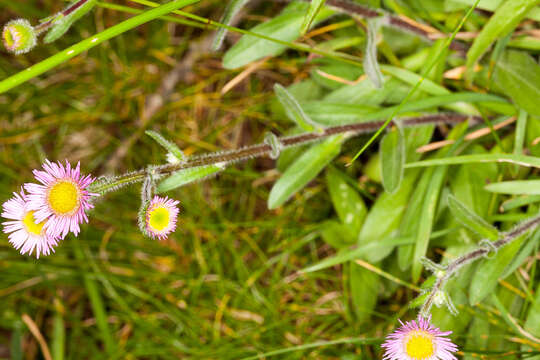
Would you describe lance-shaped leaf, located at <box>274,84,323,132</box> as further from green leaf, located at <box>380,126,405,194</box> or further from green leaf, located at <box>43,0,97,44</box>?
green leaf, located at <box>43,0,97,44</box>

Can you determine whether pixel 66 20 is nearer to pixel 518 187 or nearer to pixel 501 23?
pixel 501 23

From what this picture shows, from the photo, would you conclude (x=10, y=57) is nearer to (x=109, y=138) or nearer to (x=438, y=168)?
(x=109, y=138)

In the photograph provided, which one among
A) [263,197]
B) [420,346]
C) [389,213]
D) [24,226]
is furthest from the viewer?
[263,197]

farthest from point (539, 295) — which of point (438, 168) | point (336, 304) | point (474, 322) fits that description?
point (336, 304)

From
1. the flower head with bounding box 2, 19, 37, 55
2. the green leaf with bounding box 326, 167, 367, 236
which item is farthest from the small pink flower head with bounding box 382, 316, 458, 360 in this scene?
the flower head with bounding box 2, 19, 37, 55

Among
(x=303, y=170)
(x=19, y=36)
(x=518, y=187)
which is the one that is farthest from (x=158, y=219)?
(x=518, y=187)

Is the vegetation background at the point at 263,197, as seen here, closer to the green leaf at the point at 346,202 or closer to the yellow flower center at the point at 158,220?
the green leaf at the point at 346,202
